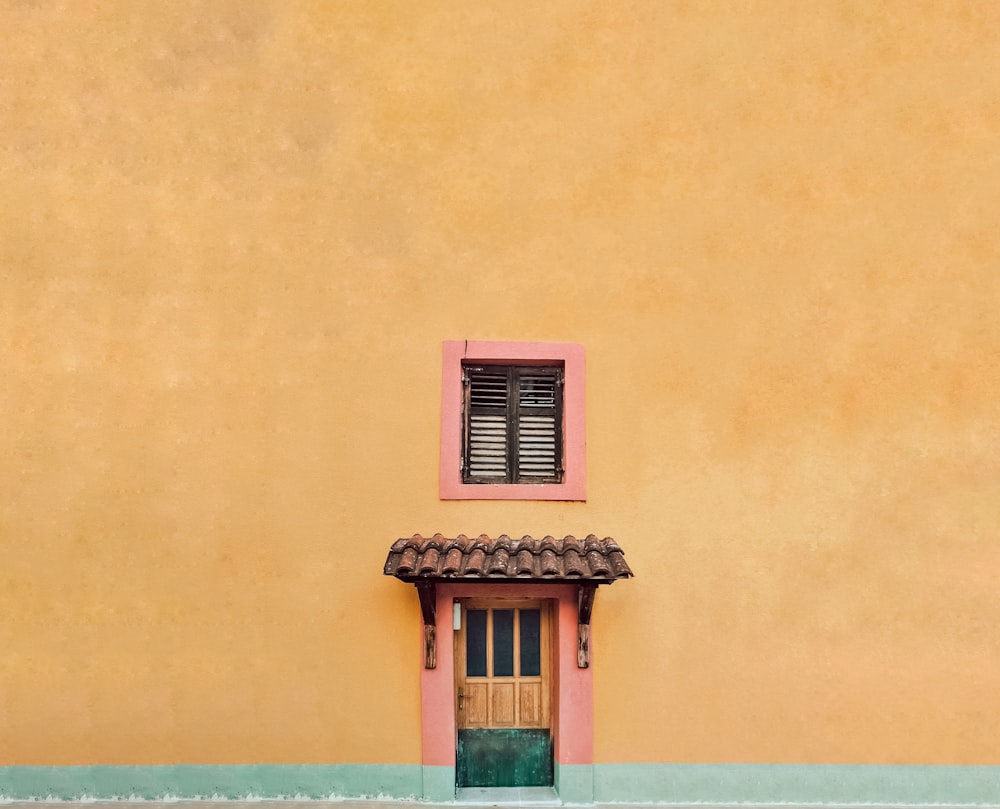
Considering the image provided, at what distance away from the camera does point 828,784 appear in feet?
17.9

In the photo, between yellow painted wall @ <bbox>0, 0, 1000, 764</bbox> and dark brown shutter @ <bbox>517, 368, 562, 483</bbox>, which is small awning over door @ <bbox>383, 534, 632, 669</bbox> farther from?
dark brown shutter @ <bbox>517, 368, 562, 483</bbox>

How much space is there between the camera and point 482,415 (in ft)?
19.0

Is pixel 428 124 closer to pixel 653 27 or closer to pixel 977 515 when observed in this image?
pixel 653 27

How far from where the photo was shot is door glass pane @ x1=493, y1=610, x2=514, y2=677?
18.6 feet

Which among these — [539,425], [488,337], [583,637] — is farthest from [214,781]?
[488,337]

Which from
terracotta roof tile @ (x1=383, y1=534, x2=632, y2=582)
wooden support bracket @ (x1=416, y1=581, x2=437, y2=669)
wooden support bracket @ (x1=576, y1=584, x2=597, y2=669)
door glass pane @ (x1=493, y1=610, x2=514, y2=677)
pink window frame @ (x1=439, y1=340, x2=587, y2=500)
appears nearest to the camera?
terracotta roof tile @ (x1=383, y1=534, x2=632, y2=582)

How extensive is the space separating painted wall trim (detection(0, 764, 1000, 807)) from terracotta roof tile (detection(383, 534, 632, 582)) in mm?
1746

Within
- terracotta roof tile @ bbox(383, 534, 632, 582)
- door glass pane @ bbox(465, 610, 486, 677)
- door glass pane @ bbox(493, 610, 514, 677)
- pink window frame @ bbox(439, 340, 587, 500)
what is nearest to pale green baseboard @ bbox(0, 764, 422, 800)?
door glass pane @ bbox(465, 610, 486, 677)

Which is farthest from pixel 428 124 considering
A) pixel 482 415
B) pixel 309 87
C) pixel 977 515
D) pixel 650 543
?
pixel 977 515

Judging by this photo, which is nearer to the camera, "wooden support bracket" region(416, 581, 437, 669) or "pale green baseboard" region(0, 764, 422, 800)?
"wooden support bracket" region(416, 581, 437, 669)

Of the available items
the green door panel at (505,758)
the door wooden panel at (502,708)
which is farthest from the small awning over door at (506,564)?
the green door panel at (505,758)

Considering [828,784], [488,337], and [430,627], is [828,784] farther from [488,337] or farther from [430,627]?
[488,337]

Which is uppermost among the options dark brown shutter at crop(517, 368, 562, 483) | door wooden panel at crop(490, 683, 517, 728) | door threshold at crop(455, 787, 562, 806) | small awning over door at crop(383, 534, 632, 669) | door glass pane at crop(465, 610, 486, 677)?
dark brown shutter at crop(517, 368, 562, 483)

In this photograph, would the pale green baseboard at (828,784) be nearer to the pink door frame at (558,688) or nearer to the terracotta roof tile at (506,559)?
the pink door frame at (558,688)
